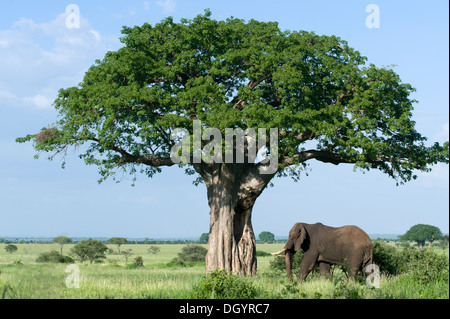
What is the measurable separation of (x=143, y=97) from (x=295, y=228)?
7543mm

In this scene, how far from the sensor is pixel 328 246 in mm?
19516

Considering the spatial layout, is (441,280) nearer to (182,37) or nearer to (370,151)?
(370,151)

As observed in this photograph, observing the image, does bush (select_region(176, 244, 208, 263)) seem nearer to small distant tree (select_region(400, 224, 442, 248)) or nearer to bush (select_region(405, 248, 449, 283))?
bush (select_region(405, 248, 449, 283))

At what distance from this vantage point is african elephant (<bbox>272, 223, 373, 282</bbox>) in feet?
62.7

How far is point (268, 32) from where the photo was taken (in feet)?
72.5

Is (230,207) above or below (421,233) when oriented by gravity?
above

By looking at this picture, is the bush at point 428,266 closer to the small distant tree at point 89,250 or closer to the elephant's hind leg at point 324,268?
the elephant's hind leg at point 324,268

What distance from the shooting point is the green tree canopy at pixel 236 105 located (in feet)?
66.3

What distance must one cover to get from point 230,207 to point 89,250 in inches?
1056

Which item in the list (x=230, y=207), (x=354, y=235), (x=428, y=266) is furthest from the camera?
(x=230, y=207)

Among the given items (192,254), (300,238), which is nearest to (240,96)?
(300,238)

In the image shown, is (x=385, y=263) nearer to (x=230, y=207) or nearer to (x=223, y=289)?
(x=230, y=207)
